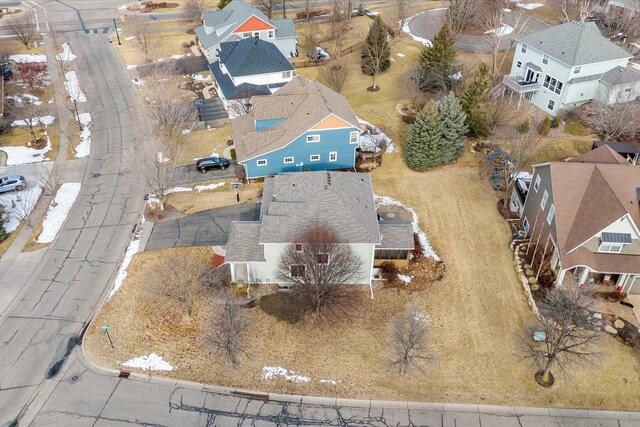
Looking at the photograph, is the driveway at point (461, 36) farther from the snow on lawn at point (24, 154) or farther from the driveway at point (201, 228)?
the snow on lawn at point (24, 154)

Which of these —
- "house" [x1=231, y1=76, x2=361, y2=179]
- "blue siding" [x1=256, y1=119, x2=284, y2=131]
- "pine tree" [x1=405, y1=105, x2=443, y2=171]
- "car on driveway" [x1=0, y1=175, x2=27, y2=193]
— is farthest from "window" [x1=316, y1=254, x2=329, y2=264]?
"car on driveway" [x1=0, y1=175, x2=27, y2=193]

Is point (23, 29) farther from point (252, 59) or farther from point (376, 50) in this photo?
point (376, 50)

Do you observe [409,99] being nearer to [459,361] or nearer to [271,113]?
[271,113]

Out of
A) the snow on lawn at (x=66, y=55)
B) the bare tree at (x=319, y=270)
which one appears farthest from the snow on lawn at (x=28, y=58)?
the bare tree at (x=319, y=270)

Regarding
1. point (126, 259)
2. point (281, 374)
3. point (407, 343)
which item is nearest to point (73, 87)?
point (126, 259)

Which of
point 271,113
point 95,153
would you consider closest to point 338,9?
point 271,113

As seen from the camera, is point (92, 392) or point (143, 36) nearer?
point (92, 392)

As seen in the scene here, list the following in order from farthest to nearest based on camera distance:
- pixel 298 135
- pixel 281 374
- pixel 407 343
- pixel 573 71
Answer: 1. pixel 573 71
2. pixel 298 135
3. pixel 281 374
4. pixel 407 343
